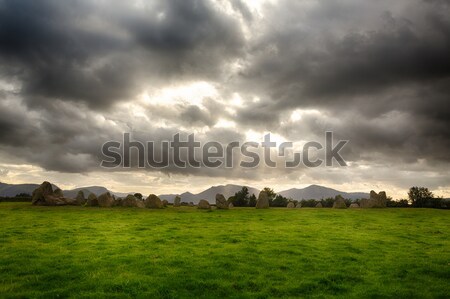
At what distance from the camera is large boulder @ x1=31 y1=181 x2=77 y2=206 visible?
2045 inches

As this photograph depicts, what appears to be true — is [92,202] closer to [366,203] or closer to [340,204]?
[340,204]

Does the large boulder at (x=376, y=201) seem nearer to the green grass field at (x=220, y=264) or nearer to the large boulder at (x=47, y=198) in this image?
the green grass field at (x=220, y=264)

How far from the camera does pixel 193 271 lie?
14.6 m

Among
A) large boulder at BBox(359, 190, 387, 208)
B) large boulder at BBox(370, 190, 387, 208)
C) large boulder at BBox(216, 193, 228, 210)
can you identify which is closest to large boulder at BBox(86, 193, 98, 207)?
large boulder at BBox(216, 193, 228, 210)

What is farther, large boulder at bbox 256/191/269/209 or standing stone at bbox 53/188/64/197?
large boulder at bbox 256/191/269/209

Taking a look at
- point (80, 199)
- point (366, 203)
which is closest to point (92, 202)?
point (80, 199)

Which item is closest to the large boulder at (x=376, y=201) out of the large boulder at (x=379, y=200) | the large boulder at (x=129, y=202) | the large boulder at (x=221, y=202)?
the large boulder at (x=379, y=200)

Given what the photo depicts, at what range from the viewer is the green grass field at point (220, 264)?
1256cm

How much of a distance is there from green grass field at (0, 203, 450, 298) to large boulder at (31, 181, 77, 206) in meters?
Answer: 28.8

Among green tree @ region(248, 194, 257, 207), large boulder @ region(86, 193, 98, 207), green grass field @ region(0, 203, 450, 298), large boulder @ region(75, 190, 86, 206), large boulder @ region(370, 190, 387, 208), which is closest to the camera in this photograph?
green grass field @ region(0, 203, 450, 298)

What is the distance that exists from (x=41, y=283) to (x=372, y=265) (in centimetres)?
1507

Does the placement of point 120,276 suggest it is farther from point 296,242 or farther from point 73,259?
point 296,242

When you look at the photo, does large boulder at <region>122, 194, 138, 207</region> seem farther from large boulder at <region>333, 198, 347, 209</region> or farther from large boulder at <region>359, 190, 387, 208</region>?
large boulder at <region>359, 190, 387, 208</region>

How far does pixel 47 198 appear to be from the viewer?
171ft
